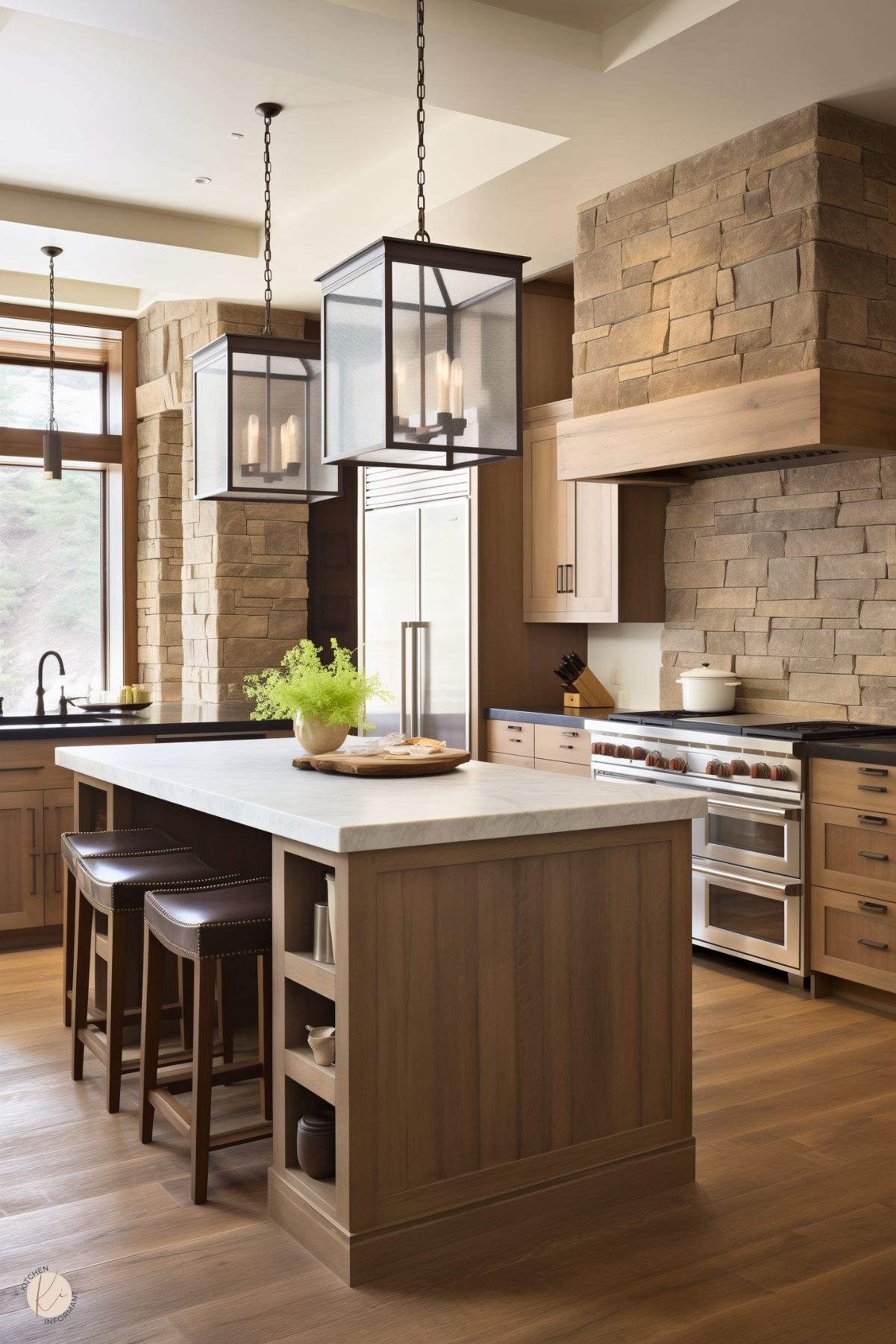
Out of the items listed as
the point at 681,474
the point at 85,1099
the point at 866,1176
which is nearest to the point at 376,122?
the point at 681,474

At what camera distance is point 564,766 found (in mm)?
5820

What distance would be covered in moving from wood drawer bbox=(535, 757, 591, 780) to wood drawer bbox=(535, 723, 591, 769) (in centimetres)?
1

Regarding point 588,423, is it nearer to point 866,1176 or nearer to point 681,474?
point 681,474

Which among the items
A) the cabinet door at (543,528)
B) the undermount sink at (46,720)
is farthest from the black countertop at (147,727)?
the cabinet door at (543,528)

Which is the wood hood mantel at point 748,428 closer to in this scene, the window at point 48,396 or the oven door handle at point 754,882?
the oven door handle at point 754,882

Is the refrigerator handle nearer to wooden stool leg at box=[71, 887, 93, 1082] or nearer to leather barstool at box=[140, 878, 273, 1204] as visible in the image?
wooden stool leg at box=[71, 887, 93, 1082]

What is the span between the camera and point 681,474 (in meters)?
5.56

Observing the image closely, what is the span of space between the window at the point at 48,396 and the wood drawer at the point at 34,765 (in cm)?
341

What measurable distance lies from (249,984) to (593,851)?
5.81 ft

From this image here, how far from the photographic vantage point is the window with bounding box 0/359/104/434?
7.88 metres

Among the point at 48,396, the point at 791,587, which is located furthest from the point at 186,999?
the point at 48,396

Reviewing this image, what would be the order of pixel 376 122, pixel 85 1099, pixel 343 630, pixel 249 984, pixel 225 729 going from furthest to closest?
1. pixel 343 630
2. pixel 225 729
3. pixel 376 122
4. pixel 249 984
5. pixel 85 1099

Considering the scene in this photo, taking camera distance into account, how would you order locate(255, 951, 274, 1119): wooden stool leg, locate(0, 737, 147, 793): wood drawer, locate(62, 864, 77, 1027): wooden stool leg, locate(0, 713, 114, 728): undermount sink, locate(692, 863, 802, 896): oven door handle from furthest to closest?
locate(0, 713, 114, 728): undermount sink
locate(0, 737, 147, 793): wood drawer
locate(692, 863, 802, 896): oven door handle
locate(62, 864, 77, 1027): wooden stool leg
locate(255, 951, 274, 1119): wooden stool leg

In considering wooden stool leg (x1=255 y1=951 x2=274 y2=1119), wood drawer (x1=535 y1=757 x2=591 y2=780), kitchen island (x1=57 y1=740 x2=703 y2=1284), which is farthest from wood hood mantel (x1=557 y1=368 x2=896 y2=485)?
wooden stool leg (x1=255 y1=951 x2=274 y2=1119)
